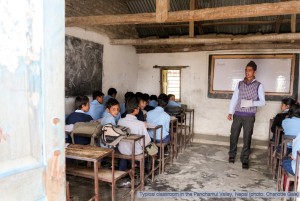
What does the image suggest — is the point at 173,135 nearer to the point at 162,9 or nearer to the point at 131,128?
the point at 131,128

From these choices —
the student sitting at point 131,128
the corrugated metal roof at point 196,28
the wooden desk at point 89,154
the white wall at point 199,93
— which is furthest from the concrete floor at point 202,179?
the corrugated metal roof at point 196,28

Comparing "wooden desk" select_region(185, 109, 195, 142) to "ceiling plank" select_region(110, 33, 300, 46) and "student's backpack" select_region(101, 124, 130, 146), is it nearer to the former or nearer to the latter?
"ceiling plank" select_region(110, 33, 300, 46)

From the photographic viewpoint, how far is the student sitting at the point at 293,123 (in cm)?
305

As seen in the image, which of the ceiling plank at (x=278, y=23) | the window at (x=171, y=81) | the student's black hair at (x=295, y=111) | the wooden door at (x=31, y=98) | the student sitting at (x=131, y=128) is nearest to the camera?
the wooden door at (x=31, y=98)

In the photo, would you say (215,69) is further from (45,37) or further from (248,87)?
(45,37)

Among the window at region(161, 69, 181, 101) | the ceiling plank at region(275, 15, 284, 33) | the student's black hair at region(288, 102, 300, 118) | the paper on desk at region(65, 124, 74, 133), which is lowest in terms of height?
the paper on desk at region(65, 124, 74, 133)

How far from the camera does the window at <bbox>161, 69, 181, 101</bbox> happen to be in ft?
20.9

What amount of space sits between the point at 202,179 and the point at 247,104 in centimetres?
129

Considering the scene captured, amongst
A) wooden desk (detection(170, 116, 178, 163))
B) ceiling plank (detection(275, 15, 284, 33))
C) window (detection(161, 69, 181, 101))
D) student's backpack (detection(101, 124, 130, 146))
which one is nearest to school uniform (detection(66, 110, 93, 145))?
student's backpack (detection(101, 124, 130, 146))

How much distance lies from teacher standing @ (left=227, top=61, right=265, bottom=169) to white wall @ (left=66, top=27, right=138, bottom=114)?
259 centimetres

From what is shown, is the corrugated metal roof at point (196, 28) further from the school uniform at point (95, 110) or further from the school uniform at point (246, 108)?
the school uniform at point (95, 110)

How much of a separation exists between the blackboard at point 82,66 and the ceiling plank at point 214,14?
0.61 m

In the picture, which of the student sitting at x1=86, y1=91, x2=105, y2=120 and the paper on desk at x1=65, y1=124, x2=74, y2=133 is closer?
the paper on desk at x1=65, y1=124, x2=74, y2=133

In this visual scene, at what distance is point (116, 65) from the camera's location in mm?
5516
